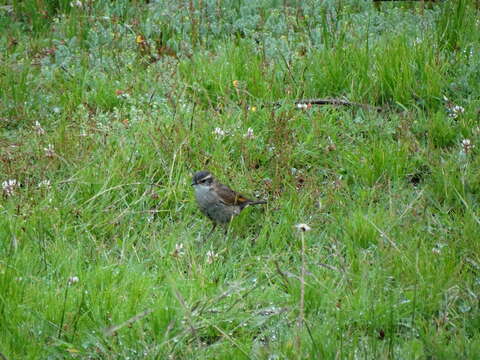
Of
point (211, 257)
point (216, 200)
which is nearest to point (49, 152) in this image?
point (216, 200)

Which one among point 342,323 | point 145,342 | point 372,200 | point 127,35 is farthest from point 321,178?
point 127,35

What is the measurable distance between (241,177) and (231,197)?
47cm

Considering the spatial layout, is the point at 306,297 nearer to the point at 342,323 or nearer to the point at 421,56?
the point at 342,323

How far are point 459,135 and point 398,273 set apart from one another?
8.18ft

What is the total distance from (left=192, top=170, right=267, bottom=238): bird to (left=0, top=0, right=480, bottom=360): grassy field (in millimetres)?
128

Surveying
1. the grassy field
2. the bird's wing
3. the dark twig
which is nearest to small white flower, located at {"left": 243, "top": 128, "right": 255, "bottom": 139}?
the grassy field

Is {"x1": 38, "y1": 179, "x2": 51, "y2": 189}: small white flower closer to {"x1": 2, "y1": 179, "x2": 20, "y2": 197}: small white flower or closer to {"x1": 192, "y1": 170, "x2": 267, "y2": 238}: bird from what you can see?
{"x1": 2, "y1": 179, "x2": 20, "y2": 197}: small white flower

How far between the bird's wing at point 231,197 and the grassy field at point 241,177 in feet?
0.46

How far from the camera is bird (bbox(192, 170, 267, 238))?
6.66 m

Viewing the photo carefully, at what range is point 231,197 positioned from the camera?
6930 millimetres

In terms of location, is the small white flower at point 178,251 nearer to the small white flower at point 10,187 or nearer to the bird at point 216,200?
the bird at point 216,200

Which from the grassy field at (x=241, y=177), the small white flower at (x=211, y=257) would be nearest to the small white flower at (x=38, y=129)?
the grassy field at (x=241, y=177)

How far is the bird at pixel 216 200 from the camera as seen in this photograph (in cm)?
666

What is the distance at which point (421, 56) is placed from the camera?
8297 mm
